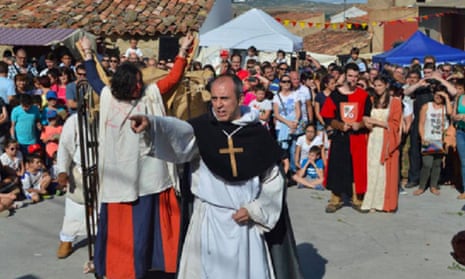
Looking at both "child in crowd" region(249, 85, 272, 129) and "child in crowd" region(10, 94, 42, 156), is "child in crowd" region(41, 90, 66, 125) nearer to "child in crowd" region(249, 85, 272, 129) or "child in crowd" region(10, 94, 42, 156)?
"child in crowd" region(10, 94, 42, 156)

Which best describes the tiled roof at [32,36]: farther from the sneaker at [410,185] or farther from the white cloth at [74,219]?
the white cloth at [74,219]

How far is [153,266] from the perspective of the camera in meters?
5.85

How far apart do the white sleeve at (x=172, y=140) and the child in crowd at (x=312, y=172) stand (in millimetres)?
5766

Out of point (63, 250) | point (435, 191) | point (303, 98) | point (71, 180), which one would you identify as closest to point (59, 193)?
point (63, 250)

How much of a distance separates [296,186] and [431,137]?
6.50 ft

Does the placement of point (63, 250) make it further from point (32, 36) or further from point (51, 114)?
point (32, 36)

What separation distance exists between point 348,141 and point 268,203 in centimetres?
420

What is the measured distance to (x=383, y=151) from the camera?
870 centimetres

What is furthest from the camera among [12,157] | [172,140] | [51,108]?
[51,108]

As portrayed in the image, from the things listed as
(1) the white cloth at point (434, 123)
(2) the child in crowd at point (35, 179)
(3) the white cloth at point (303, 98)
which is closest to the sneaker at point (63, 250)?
(2) the child in crowd at point (35, 179)

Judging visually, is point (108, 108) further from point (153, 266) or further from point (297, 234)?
point (297, 234)

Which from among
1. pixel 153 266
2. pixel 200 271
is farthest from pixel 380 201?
pixel 200 271

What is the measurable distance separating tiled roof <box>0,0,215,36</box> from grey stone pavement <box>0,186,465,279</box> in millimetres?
11870

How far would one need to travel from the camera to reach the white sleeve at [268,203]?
4578mm
